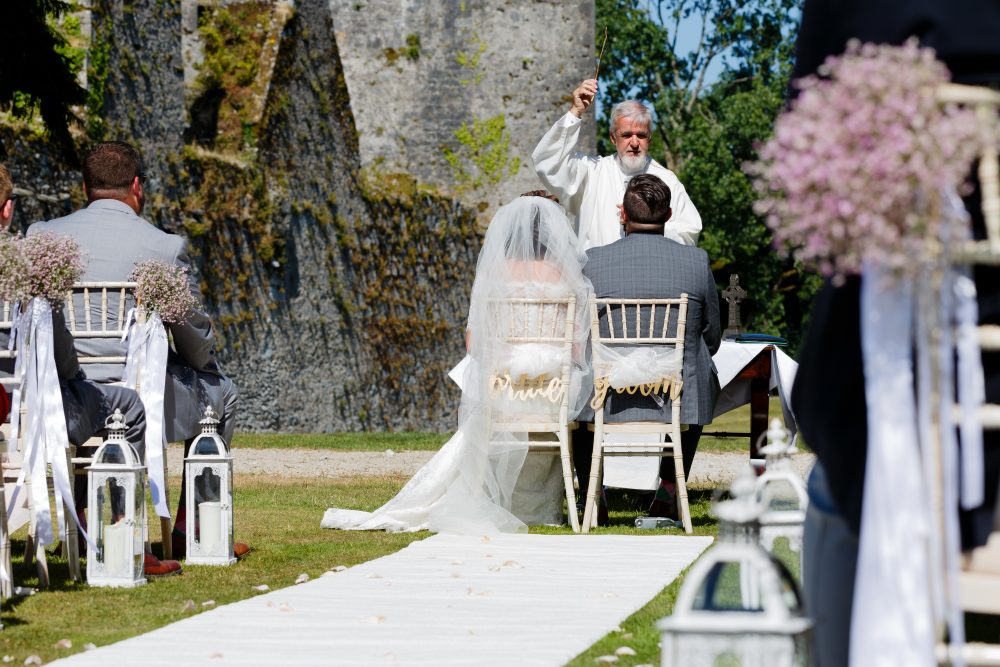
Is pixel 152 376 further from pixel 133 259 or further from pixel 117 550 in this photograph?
pixel 117 550

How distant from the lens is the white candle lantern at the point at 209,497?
557cm

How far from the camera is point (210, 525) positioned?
5.61 metres

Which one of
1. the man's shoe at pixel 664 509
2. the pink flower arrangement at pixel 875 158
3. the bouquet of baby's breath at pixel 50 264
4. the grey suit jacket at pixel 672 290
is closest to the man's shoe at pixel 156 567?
the bouquet of baby's breath at pixel 50 264

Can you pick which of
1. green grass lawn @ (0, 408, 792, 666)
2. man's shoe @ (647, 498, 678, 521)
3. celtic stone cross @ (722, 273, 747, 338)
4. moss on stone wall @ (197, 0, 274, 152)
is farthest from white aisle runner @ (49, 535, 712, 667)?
moss on stone wall @ (197, 0, 274, 152)

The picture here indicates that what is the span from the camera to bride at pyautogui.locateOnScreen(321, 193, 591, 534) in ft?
23.0

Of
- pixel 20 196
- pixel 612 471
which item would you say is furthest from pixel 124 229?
pixel 20 196

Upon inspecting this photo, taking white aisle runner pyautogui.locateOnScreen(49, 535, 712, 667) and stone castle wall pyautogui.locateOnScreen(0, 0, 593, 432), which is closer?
white aisle runner pyautogui.locateOnScreen(49, 535, 712, 667)

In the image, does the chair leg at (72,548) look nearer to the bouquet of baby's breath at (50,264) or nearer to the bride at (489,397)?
the bouquet of baby's breath at (50,264)

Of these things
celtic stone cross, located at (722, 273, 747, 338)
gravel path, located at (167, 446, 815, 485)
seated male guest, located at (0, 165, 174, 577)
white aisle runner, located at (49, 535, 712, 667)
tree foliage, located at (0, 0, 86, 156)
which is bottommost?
white aisle runner, located at (49, 535, 712, 667)

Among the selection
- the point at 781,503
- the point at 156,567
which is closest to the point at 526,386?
the point at 156,567

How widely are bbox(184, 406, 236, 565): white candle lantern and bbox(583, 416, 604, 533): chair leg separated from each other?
Answer: 1885 mm

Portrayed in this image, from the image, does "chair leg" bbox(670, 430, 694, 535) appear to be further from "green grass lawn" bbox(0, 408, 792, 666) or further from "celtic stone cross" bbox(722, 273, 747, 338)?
"celtic stone cross" bbox(722, 273, 747, 338)

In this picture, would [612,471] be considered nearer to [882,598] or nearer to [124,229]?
[124,229]

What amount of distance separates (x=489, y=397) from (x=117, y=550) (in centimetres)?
246
